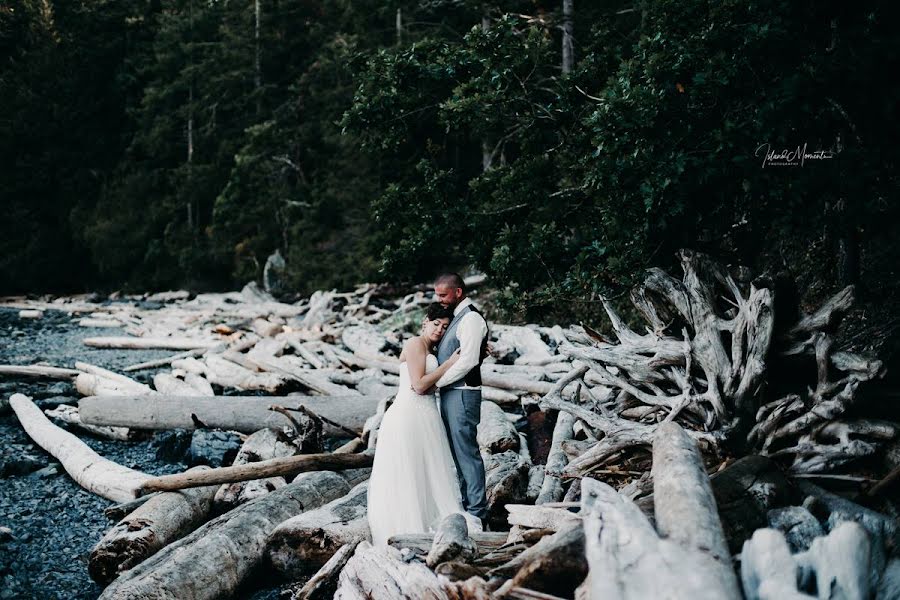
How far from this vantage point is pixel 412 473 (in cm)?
522

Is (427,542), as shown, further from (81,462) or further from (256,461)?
(81,462)

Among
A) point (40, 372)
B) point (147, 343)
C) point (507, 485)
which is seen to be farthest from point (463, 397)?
point (147, 343)

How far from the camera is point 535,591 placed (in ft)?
10.2

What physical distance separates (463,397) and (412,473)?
0.72 metres

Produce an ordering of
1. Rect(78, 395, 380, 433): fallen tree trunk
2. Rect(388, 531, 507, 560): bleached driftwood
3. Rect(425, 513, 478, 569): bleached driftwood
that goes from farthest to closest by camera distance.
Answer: Rect(78, 395, 380, 433): fallen tree trunk, Rect(388, 531, 507, 560): bleached driftwood, Rect(425, 513, 478, 569): bleached driftwood

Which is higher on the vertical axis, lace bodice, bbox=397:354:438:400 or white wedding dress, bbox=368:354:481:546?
lace bodice, bbox=397:354:438:400

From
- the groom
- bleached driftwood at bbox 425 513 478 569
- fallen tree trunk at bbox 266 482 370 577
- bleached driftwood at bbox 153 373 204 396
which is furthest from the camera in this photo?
bleached driftwood at bbox 153 373 204 396

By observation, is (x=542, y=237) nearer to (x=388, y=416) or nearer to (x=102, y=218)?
(x=388, y=416)

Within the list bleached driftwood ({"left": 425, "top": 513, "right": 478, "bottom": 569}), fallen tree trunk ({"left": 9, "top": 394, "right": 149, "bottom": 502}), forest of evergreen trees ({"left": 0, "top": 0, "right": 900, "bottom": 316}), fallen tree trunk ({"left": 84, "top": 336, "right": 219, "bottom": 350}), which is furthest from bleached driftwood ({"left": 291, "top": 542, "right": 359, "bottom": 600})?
fallen tree trunk ({"left": 84, "top": 336, "right": 219, "bottom": 350})

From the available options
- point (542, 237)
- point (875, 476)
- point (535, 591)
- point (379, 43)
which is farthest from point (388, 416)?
point (379, 43)

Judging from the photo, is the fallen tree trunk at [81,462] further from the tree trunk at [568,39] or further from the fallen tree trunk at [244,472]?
the tree trunk at [568,39]

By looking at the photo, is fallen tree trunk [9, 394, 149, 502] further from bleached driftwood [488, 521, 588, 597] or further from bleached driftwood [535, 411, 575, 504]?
bleached driftwood [488, 521, 588, 597]

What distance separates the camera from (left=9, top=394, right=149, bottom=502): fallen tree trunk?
692cm

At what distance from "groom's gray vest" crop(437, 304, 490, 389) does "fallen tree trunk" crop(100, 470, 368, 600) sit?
178 cm
